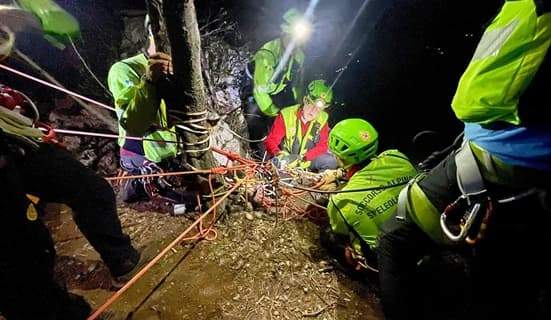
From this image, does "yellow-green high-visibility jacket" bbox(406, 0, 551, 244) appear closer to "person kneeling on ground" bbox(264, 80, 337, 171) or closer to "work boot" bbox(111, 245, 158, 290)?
"work boot" bbox(111, 245, 158, 290)

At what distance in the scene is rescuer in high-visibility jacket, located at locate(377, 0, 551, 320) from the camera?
1162mm

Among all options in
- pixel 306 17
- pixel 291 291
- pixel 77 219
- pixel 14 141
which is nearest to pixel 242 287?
pixel 291 291

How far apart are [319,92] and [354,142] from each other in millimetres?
3250

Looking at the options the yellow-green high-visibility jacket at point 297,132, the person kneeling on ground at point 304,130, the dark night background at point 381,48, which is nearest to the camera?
the dark night background at point 381,48

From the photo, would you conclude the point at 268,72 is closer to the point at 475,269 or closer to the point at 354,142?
the point at 354,142

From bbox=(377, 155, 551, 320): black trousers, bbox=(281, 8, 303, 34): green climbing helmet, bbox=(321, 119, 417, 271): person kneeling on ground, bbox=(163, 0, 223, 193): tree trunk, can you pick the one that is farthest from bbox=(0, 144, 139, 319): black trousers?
bbox=(281, 8, 303, 34): green climbing helmet

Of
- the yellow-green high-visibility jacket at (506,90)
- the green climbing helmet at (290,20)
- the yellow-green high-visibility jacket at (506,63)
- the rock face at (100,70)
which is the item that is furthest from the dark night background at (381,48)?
the yellow-green high-visibility jacket at (506,63)

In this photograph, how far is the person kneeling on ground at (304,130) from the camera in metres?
6.23

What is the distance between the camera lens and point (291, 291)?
8.42 feet

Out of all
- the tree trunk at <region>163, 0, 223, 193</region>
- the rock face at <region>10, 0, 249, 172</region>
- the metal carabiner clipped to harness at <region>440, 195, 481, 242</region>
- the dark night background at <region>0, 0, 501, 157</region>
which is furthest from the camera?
the dark night background at <region>0, 0, 501, 157</region>

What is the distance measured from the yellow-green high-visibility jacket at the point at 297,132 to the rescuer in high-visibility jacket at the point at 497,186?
4.21 m

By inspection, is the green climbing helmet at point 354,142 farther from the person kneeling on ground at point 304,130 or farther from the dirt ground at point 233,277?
the person kneeling on ground at point 304,130

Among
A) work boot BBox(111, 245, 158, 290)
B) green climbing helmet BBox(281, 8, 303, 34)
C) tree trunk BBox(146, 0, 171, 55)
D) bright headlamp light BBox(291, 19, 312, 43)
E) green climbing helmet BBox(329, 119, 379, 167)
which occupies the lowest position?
work boot BBox(111, 245, 158, 290)

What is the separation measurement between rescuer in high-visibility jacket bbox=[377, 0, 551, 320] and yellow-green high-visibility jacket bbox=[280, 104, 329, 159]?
421 cm
